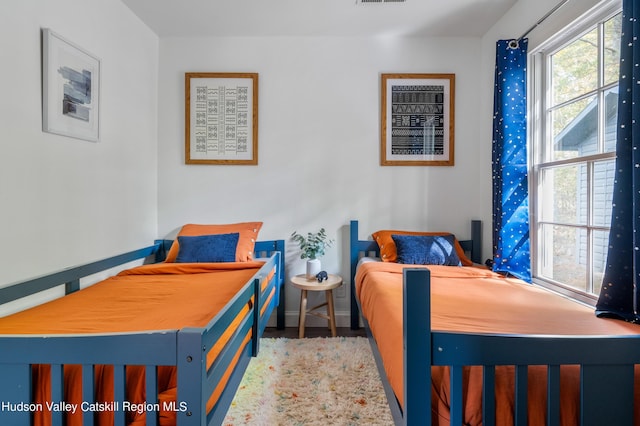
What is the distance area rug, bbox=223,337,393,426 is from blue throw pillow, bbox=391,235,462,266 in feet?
2.47

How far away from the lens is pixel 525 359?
846 millimetres

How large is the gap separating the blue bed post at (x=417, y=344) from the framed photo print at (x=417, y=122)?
2.10 metres

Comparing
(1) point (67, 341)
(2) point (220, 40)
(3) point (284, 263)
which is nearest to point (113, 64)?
(2) point (220, 40)

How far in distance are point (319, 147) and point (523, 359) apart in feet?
7.49

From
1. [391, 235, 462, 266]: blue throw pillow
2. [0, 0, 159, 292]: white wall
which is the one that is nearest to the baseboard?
[391, 235, 462, 266]: blue throw pillow

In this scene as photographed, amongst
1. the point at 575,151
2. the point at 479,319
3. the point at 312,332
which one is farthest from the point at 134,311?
the point at 575,151

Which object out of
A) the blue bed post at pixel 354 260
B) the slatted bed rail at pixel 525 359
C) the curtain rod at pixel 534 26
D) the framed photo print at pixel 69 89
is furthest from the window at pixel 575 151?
the framed photo print at pixel 69 89

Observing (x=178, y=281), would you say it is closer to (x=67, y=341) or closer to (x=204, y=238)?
(x=204, y=238)

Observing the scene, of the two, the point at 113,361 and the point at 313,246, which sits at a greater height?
the point at 313,246

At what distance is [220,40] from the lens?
2.82 meters

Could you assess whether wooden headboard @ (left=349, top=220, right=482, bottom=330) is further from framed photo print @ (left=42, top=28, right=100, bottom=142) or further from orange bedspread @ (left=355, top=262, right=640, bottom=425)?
framed photo print @ (left=42, top=28, right=100, bottom=142)

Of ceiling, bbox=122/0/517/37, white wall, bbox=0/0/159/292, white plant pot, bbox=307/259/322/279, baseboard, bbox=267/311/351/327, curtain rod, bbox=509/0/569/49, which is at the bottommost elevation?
baseboard, bbox=267/311/351/327

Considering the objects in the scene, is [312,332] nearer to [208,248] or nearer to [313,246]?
[313,246]

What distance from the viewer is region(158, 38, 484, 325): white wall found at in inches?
111
